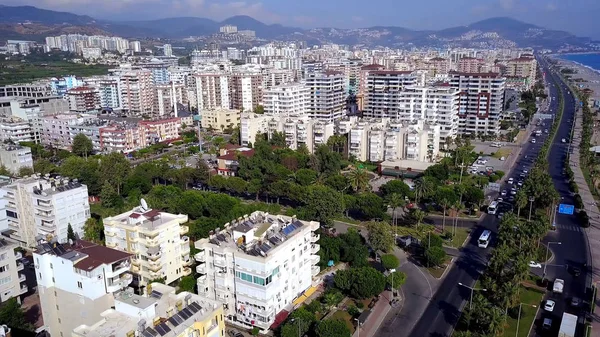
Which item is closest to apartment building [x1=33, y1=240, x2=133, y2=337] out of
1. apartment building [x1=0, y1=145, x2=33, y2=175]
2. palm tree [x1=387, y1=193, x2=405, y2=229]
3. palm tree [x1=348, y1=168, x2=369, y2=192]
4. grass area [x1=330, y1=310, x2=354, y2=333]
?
grass area [x1=330, y1=310, x2=354, y2=333]

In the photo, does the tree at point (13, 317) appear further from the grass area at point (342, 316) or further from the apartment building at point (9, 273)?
the grass area at point (342, 316)

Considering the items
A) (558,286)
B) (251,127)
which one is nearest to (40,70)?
(251,127)

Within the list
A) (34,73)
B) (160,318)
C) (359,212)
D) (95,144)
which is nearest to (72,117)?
(95,144)

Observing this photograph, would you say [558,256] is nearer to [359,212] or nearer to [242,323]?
[359,212]

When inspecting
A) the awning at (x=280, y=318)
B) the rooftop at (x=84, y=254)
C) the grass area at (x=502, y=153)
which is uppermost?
the rooftop at (x=84, y=254)

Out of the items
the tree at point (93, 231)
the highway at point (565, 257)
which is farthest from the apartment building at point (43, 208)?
the highway at point (565, 257)

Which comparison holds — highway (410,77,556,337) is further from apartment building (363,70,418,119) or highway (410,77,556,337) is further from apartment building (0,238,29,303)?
apartment building (363,70,418,119)
